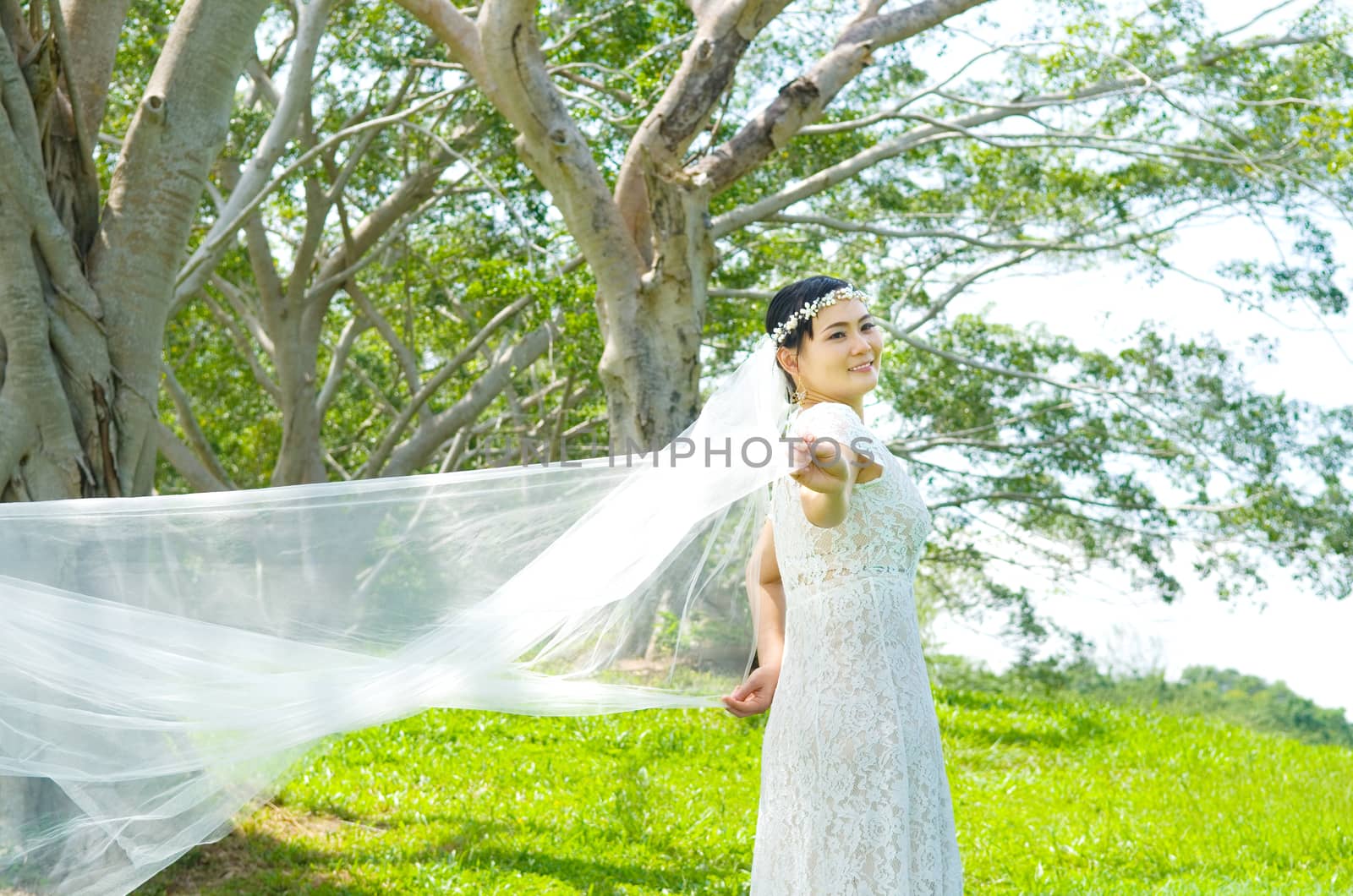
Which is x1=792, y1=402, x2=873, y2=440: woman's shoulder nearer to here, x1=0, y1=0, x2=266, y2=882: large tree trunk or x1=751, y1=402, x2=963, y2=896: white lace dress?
x1=751, y1=402, x2=963, y2=896: white lace dress

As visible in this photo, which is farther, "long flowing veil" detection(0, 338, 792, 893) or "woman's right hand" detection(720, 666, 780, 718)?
"long flowing veil" detection(0, 338, 792, 893)

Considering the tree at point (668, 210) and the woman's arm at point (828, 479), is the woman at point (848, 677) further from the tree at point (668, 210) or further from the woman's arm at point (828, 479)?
the tree at point (668, 210)

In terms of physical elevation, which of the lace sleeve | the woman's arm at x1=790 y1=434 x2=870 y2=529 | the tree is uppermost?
the tree

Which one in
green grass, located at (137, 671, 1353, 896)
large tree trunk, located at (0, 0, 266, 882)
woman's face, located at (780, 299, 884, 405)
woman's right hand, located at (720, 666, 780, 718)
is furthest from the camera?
green grass, located at (137, 671, 1353, 896)

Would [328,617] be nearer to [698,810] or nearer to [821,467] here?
[821,467]

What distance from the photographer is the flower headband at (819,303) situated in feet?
9.55

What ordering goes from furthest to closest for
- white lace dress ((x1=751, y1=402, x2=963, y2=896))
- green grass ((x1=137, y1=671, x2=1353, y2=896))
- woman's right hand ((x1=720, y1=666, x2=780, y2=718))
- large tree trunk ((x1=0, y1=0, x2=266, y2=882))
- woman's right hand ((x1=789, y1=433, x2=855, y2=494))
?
green grass ((x1=137, y1=671, x2=1353, y2=896)), large tree trunk ((x1=0, y1=0, x2=266, y2=882)), woman's right hand ((x1=720, y1=666, x2=780, y2=718)), white lace dress ((x1=751, y1=402, x2=963, y2=896)), woman's right hand ((x1=789, y1=433, x2=855, y2=494))

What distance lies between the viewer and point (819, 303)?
292 cm

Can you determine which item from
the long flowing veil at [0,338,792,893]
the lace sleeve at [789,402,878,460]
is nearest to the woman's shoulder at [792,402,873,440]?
the lace sleeve at [789,402,878,460]

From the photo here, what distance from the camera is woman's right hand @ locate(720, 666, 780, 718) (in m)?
2.99

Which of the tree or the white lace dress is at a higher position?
the tree

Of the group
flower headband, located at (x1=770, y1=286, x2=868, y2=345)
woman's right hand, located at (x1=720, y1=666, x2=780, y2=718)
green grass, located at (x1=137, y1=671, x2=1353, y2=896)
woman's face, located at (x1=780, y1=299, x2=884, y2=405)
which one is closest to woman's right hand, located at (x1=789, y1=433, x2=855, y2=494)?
woman's face, located at (x1=780, y1=299, x2=884, y2=405)

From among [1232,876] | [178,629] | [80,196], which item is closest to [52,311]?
[80,196]

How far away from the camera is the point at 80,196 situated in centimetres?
488
